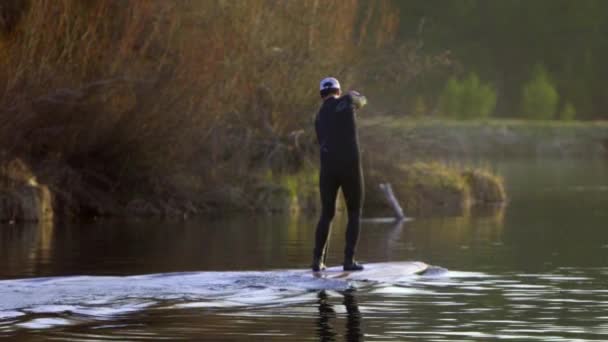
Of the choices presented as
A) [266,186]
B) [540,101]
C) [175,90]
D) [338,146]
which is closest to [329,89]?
[338,146]

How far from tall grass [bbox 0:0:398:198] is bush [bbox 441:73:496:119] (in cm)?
8546

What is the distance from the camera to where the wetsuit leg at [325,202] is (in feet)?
61.9

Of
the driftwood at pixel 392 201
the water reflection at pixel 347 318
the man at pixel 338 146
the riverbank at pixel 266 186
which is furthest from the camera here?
the driftwood at pixel 392 201

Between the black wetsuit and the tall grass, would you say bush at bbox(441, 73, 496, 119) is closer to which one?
the tall grass

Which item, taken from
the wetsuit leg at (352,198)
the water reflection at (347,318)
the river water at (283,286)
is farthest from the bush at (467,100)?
the water reflection at (347,318)

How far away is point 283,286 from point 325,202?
1.20m

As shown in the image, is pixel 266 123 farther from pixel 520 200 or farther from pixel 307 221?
pixel 520 200

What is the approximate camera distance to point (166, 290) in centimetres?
1777

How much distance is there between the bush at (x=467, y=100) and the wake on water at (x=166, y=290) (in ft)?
343

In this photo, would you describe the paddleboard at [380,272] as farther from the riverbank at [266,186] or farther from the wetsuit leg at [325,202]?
the riverbank at [266,186]

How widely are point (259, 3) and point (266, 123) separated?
2.74 m

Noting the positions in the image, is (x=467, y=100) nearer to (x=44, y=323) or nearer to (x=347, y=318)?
(x=347, y=318)

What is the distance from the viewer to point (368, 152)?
37.4 meters

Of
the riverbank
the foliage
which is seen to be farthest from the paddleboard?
the foliage
